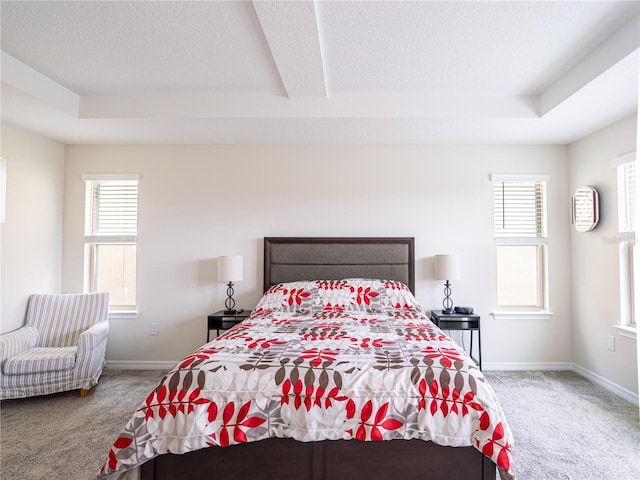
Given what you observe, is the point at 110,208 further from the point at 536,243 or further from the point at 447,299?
the point at 536,243

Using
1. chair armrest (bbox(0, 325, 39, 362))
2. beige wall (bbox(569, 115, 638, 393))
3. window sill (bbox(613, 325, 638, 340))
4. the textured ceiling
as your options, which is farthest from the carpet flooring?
the textured ceiling

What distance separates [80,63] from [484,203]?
3942 millimetres

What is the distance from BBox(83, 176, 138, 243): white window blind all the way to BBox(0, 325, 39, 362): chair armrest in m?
1.09

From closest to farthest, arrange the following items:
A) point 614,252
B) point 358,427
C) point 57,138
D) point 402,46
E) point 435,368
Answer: point 358,427, point 435,368, point 402,46, point 614,252, point 57,138

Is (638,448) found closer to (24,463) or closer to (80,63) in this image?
(24,463)

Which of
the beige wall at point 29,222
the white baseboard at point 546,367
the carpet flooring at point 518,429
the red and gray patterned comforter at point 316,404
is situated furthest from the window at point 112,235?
the white baseboard at point 546,367

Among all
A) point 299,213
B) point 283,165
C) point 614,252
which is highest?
point 283,165

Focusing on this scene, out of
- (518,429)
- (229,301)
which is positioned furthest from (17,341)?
(518,429)

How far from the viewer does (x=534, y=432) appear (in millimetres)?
2510

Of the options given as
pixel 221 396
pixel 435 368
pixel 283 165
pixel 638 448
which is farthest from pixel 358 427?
pixel 283 165

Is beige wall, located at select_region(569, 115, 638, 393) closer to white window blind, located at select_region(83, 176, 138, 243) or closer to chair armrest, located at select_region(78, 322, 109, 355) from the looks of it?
chair armrest, located at select_region(78, 322, 109, 355)

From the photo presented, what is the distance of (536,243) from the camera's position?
391 centimetres

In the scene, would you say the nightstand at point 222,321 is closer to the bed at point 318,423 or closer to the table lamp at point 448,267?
the bed at point 318,423

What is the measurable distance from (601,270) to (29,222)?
222 inches
